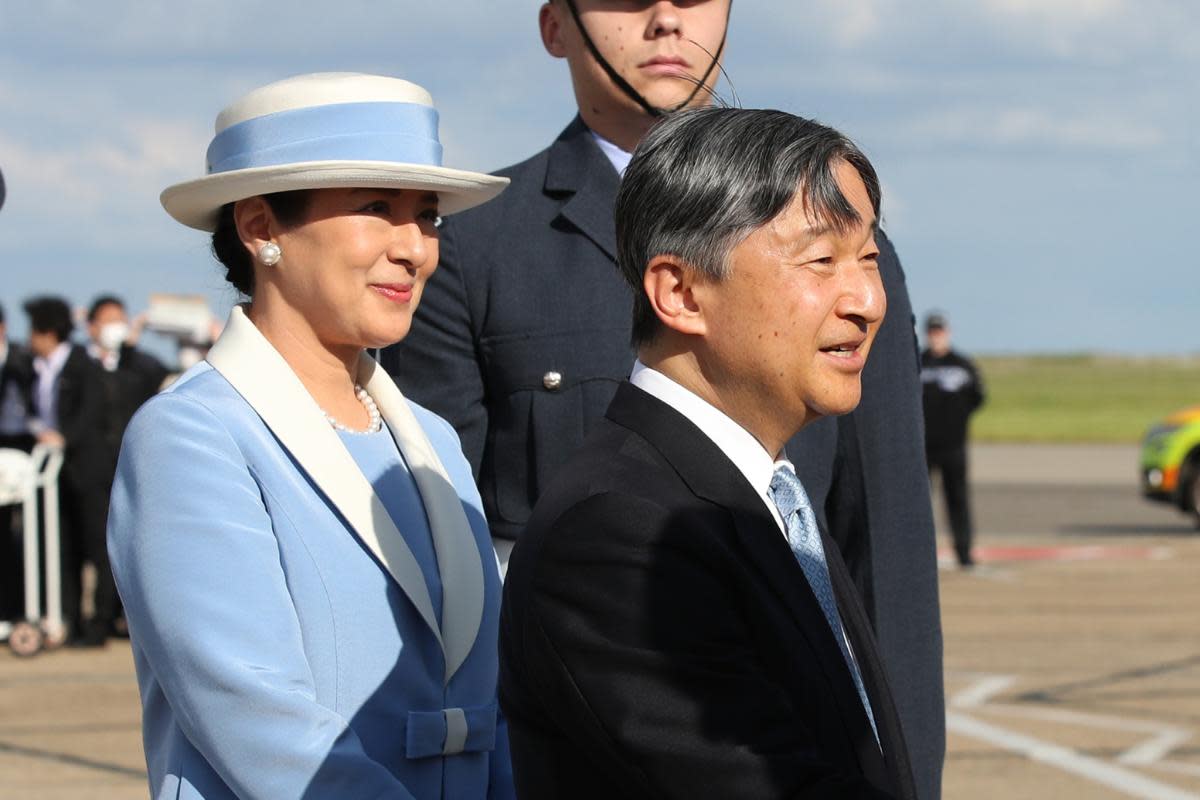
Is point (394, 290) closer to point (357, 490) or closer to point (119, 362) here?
point (357, 490)

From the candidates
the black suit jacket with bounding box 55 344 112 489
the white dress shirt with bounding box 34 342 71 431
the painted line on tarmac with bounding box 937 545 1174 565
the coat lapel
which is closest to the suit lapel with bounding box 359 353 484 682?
the coat lapel

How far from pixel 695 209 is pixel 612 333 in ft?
3.30

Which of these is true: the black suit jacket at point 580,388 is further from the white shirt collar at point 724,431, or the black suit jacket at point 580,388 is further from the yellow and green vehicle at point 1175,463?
the yellow and green vehicle at point 1175,463

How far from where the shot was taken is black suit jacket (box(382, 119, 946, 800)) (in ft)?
10.8

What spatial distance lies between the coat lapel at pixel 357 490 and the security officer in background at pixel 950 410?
484 inches

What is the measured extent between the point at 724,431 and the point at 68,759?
21.3 ft

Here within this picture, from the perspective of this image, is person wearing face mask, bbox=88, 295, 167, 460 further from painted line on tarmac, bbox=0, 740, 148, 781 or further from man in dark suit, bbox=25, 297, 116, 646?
painted line on tarmac, bbox=0, 740, 148, 781

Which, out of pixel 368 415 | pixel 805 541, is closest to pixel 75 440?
pixel 368 415

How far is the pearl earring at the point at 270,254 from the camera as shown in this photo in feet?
9.52

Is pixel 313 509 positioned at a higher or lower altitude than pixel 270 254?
lower

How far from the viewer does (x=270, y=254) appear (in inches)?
114

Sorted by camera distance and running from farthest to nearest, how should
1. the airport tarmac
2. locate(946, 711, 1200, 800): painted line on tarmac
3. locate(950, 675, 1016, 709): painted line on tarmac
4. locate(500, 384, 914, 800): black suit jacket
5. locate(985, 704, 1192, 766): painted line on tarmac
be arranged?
locate(950, 675, 1016, 709): painted line on tarmac, locate(985, 704, 1192, 766): painted line on tarmac, the airport tarmac, locate(946, 711, 1200, 800): painted line on tarmac, locate(500, 384, 914, 800): black suit jacket

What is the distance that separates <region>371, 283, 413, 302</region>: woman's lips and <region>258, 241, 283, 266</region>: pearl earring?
0.15 m

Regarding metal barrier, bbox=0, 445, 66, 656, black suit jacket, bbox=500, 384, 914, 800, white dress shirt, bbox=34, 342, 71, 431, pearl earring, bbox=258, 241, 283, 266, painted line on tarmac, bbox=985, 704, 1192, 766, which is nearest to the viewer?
black suit jacket, bbox=500, 384, 914, 800
